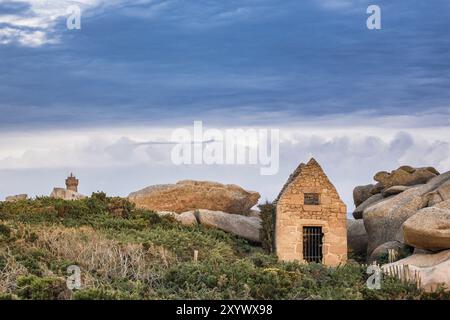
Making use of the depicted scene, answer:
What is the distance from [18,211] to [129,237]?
829 centimetres

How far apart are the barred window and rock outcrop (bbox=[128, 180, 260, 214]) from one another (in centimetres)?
954

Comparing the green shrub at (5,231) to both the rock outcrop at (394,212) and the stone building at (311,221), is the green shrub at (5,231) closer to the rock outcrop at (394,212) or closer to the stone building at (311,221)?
the stone building at (311,221)

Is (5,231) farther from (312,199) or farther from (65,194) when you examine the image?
(65,194)

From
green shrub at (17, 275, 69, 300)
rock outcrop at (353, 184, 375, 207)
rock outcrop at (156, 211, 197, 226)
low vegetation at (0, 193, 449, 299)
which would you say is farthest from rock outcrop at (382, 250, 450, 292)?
rock outcrop at (353, 184, 375, 207)

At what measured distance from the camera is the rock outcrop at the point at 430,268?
29031 millimetres

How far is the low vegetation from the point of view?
92.4 ft

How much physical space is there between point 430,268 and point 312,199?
987 centimetres

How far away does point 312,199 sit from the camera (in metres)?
39.6

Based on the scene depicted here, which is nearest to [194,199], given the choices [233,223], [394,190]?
[233,223]

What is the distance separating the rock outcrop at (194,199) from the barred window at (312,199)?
31.3ft

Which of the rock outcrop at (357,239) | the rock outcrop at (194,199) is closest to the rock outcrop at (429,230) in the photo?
the rock outcrop at (357,239)
